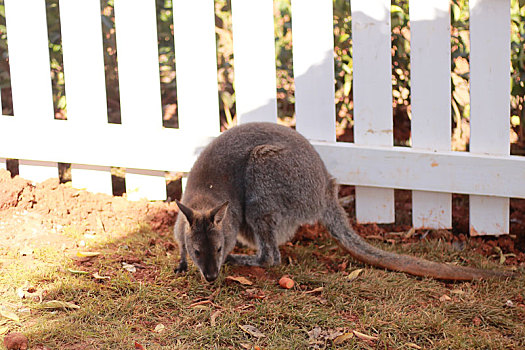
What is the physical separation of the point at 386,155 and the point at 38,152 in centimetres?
239

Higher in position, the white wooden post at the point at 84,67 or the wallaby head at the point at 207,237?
the white wooden post at the point at 84,67

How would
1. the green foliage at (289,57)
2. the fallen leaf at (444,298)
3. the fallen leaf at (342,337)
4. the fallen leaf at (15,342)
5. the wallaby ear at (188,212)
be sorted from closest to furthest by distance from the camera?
the fallen leaf at (15,342) < the fallen leaf at (342,337) < the wallaby ear at (188,212) < the fallen leaf at (444,298) < the green foliage at (289,57)

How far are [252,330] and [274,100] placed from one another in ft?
5.91

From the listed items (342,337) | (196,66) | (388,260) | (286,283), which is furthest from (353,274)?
(196,66)

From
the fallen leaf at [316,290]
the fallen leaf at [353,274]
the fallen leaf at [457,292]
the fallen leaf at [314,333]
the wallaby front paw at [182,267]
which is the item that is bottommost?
the fallen leaf at [314,333]

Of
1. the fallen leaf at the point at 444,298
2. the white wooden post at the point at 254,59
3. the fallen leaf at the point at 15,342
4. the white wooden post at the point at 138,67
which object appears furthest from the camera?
the white wooden post at the point at 138,67

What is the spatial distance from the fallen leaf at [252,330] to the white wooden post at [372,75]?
1613 mm

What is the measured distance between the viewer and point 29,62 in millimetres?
5254

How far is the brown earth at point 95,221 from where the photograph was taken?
4793mm

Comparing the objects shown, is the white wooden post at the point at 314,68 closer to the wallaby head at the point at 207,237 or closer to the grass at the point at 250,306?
the grass at the point at 250,306

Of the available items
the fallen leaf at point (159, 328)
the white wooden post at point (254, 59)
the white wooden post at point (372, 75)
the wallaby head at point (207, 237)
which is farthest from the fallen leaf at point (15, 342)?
the white wooden post at point (372, 75)

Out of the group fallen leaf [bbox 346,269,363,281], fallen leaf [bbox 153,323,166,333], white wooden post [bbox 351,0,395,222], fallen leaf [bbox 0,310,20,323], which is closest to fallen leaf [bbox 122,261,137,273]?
fallen leaf [bbox 153,323,166,333]

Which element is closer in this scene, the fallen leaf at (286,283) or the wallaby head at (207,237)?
the wallaby head at (207,237)

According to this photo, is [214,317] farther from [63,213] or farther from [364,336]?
[63,213]
